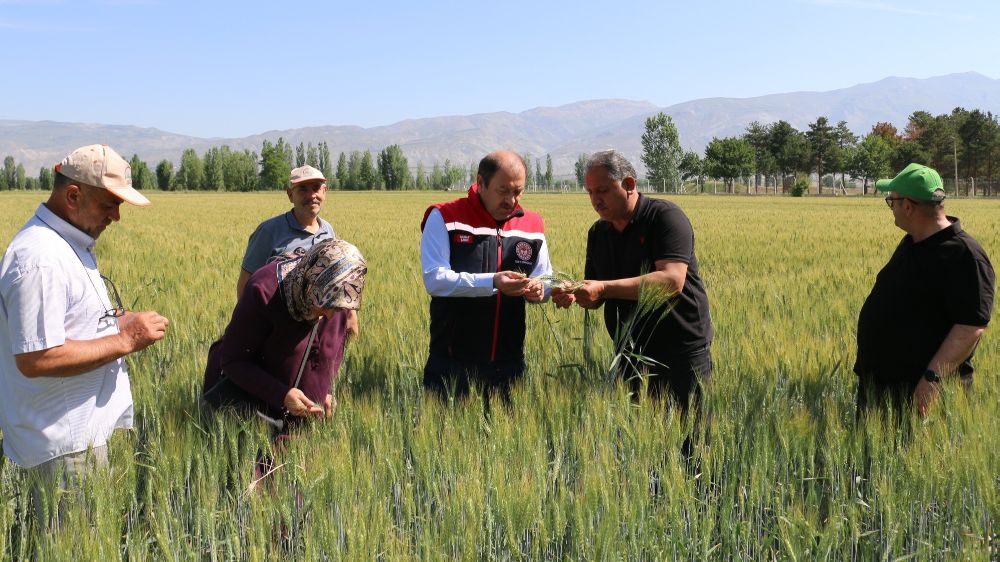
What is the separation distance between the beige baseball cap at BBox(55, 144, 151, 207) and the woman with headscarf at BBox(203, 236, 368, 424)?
509mm

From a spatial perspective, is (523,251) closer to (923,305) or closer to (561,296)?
(561,296)

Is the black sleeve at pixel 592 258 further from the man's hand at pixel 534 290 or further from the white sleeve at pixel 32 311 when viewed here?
the white sleeve at pixel 32 311

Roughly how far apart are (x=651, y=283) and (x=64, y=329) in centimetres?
210

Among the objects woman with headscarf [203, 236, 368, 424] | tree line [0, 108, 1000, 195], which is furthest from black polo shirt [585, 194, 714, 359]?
tree line [0, 108, 1000, 195]

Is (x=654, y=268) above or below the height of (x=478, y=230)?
below

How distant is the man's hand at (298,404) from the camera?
8.05ft

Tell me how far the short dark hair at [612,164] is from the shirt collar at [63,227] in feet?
6.33

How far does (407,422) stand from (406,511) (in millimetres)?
739

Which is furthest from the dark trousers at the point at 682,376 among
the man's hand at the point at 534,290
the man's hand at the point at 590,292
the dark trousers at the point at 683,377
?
the man's hand at the point at 534,290

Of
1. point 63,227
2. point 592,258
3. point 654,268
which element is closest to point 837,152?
point 592,258

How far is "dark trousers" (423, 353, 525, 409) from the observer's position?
128 inches

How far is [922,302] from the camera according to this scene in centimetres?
295

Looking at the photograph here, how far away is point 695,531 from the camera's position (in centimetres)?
205

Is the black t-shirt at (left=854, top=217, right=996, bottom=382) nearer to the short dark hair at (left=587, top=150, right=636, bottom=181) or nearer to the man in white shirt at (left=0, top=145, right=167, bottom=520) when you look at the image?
the short dark hair at (left=587, top=150, right=636, bottom=181)
